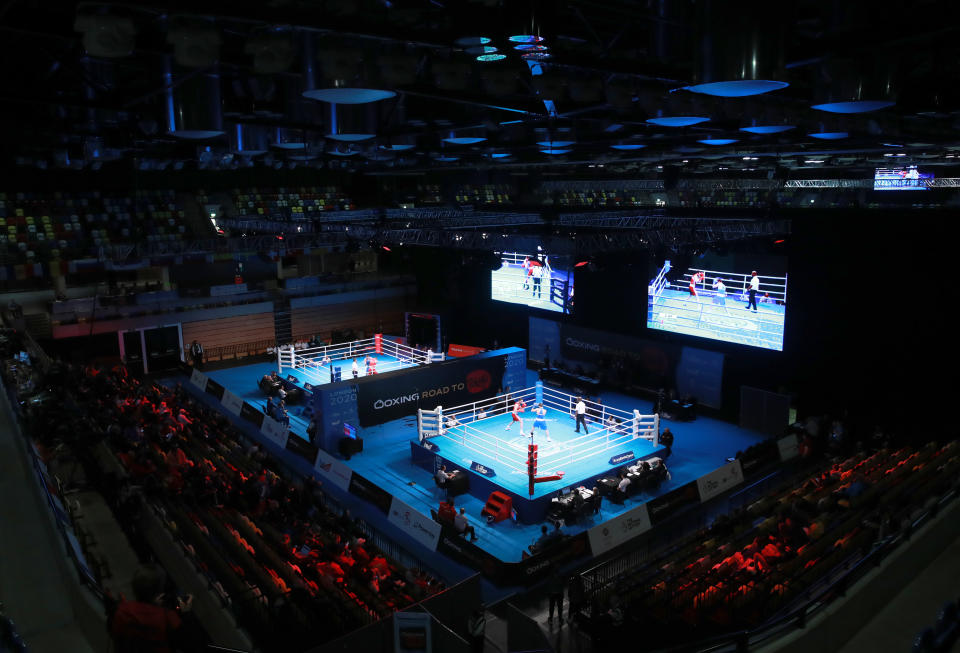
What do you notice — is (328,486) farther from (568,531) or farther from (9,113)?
(9,113)

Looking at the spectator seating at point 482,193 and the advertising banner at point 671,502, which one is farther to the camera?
the spectator seating at point 482,193

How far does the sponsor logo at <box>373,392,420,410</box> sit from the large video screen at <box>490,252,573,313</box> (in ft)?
20.2

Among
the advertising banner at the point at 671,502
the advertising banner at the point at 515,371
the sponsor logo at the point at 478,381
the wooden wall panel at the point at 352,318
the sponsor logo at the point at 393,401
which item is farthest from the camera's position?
the wooden wall panel at the point at 352,318

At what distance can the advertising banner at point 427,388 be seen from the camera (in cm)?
1864

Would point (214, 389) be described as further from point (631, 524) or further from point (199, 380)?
point (631, 524)

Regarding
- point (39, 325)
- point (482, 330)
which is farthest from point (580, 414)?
point (39, 325)

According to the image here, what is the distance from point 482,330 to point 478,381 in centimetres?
849

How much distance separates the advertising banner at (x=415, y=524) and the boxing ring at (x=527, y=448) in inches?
86.8

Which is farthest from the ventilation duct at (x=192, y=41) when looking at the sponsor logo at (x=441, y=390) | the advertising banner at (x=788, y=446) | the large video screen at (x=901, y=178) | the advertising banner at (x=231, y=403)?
the large video screen at (x=901, y=178)

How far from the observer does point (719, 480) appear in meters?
15.1

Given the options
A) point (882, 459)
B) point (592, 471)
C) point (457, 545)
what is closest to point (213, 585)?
point (457, 545)

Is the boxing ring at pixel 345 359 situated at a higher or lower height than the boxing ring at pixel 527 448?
higher

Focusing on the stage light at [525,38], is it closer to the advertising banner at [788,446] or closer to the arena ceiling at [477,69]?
the arena ceiling at [477,69]

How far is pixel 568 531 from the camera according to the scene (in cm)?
1371
